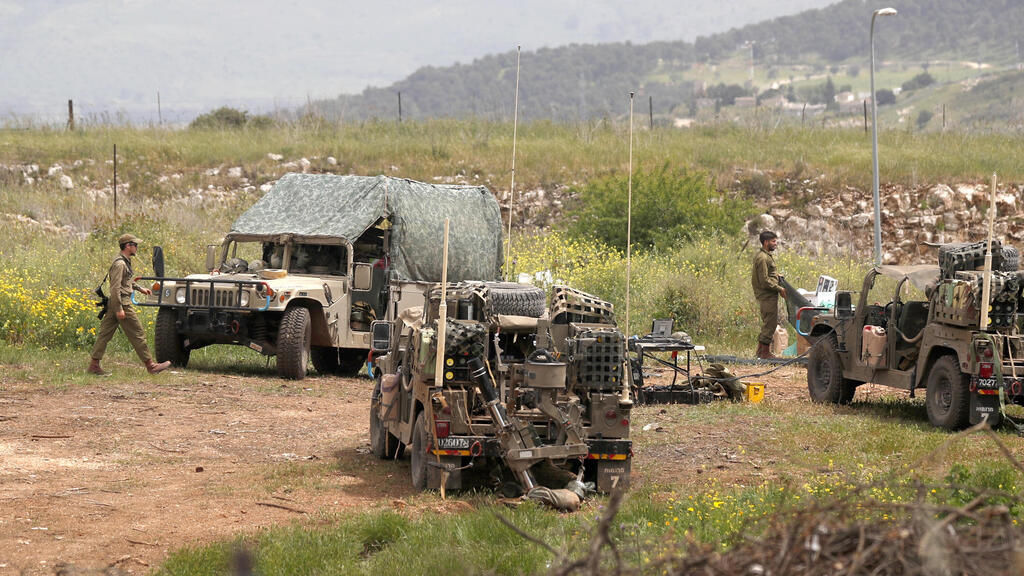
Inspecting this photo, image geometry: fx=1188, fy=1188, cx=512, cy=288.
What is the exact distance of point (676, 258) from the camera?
A: 86.8 feet

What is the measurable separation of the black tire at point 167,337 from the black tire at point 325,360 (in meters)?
2.22

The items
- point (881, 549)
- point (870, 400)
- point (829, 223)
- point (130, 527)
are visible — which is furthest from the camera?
point (829, 223)

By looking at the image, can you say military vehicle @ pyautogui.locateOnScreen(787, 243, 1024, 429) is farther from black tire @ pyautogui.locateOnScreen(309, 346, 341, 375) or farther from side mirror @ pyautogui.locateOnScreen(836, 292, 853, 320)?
black tire @ pyautogui.locateOnScreen(309, 346, 341, 375)

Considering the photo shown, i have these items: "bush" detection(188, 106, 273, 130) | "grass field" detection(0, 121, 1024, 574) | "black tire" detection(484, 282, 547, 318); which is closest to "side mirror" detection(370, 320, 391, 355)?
"black tire" detection(484, 282, 547, 318)

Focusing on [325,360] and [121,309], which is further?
[325,360]

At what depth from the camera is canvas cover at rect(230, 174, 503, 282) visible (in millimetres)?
18016

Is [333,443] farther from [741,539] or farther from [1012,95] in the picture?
[1012,95]

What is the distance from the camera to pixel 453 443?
8875mm

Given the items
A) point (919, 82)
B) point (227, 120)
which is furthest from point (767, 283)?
point (919, 82)

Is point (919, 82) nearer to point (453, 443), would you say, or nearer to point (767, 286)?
point (767, 286)

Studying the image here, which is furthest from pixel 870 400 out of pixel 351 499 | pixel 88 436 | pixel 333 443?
pixel 88 436

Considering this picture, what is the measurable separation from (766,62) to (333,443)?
191 metres

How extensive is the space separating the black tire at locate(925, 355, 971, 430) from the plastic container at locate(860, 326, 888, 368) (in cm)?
A: 81

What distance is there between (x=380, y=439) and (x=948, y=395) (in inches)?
232
